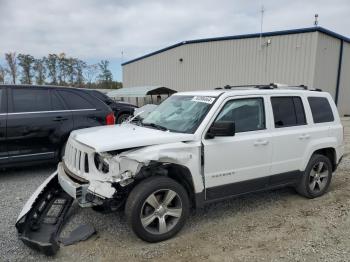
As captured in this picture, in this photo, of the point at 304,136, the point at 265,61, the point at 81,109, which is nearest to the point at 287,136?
the point at 304,136

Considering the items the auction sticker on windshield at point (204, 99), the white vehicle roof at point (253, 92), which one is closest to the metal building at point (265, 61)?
the white vehicle roof at point (253, 92)

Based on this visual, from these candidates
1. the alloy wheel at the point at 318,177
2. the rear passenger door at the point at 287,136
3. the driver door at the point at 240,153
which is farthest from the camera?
the alloy wheel at the point at 318,177

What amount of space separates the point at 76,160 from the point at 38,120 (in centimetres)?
260

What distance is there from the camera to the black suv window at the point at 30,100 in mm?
6061

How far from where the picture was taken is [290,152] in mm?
4824

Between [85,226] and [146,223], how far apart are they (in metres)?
0.88

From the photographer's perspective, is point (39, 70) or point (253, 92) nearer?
point (253, 92)

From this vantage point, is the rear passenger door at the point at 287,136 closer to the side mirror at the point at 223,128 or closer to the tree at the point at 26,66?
the side mirror at the point at 223,128

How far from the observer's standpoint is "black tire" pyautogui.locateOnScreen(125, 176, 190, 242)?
3.53 metres

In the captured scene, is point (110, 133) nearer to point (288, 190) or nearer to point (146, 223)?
point (146, 223)

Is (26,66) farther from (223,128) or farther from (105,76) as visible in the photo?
(223,128)

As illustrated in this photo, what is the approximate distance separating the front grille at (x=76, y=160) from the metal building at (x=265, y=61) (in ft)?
52.1

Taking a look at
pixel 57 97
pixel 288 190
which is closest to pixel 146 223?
pixel 288 190

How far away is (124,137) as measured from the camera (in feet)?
12.4
